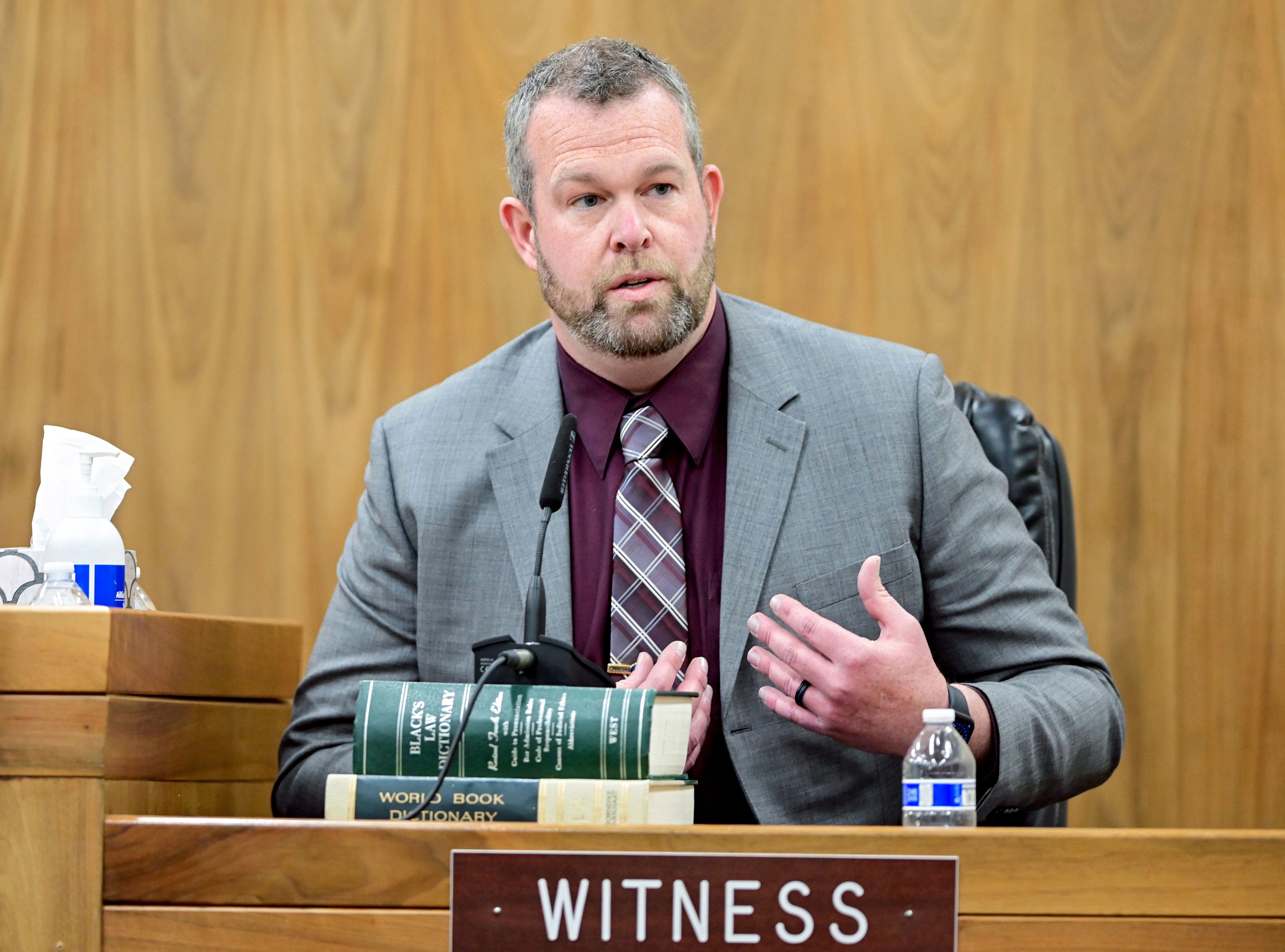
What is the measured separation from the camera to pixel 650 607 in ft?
5.40

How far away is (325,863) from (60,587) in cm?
46

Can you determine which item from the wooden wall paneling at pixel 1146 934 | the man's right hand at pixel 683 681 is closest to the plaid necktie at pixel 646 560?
the man's right hand at pixel 683 681

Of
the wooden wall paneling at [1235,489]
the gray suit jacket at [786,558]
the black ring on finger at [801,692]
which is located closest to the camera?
the black ring on finger at [801,692]

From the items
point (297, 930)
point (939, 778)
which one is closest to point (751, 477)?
point (939, 778)

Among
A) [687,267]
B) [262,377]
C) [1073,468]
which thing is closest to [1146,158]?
[1073,468]

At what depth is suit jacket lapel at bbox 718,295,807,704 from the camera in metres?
1.60

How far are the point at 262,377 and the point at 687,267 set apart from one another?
39.1 inches

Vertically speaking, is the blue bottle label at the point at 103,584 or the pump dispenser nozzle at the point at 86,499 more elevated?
the pump dispenser nozzle at the point at 86,499

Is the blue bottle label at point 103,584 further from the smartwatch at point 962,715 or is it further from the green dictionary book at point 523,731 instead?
the smartwatch at point 962,715

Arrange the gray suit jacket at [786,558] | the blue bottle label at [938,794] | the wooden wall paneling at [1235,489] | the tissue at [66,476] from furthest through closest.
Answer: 1. the wooden wall paneling at [1235,489]
2. the gray suit jacket at [786,558]
3. the tissue at [66,476]
4. the blue bottle label at [938,794]

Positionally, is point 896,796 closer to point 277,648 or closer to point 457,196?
point 277,648

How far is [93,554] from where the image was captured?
1.38 metres

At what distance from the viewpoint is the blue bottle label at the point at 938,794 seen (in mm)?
1093

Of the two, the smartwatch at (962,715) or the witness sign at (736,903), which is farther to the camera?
the smartwatch at (962,715)
